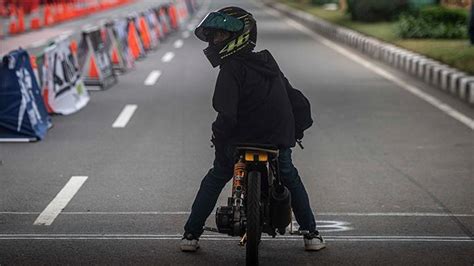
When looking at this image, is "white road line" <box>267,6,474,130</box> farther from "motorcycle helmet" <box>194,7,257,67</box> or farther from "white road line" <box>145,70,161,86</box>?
"motorcycle helmet" <box>194,7,257,67</box>

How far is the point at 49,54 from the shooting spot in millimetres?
13875

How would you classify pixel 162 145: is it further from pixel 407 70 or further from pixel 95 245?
pixel 407 70

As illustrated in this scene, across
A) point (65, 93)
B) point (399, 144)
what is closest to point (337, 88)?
point (65, 93)

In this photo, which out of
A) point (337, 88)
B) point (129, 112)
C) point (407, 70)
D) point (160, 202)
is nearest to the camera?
point (160, 202)

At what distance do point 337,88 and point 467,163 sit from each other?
674cm

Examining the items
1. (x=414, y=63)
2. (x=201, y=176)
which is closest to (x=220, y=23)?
(x=201, y=176)

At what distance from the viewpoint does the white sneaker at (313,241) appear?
652cm

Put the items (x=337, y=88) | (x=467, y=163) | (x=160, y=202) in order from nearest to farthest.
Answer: (x=160, y=202) → (x=467, y=163) → (x=337, y=88)

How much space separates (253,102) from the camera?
6062 millimetres

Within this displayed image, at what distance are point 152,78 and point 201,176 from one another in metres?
9.32

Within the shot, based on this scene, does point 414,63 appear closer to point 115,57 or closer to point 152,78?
point 152,78

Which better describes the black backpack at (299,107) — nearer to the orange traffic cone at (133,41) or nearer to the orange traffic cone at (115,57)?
the orange traffic cone at (115,57)

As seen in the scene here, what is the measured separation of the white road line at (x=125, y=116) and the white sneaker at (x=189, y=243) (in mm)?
6184

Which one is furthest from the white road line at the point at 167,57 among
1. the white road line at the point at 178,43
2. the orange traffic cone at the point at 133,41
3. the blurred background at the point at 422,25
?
the blurred background at the point at 422,25
